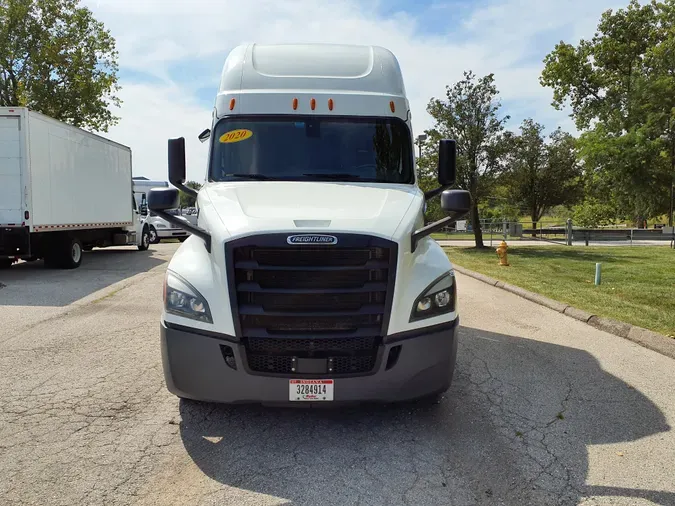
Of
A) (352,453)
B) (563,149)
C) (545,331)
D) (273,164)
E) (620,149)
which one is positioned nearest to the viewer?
(352,453)

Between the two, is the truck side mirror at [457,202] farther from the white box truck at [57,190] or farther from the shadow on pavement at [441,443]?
the white box truck at [57,190]

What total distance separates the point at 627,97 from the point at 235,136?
24.9 metres

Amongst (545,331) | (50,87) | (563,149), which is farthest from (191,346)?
(563,149)

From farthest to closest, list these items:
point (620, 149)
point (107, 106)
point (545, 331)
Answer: point (107, 106) → point (620, 149) → point (545, 331)

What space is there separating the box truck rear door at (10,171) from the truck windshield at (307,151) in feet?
26.9

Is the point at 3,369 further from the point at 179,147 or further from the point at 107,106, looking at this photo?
the point at 107,106

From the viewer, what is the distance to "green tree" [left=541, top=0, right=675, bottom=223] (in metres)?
22.1

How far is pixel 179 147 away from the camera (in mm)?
5223

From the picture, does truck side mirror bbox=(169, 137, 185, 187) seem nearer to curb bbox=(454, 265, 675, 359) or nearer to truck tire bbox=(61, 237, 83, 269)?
curb bbox=(454, 265, 675, 359)

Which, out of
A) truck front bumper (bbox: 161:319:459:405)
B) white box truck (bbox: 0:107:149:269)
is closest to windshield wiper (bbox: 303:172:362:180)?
truck front bumper (bbox: 161:319:459:405)

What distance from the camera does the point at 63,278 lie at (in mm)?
11867

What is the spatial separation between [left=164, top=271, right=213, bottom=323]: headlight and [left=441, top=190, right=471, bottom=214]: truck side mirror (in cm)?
201

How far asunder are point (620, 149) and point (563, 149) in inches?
746

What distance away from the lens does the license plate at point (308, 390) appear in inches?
135
